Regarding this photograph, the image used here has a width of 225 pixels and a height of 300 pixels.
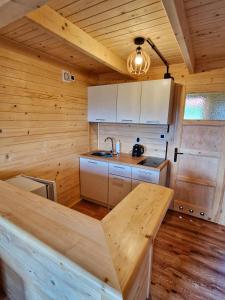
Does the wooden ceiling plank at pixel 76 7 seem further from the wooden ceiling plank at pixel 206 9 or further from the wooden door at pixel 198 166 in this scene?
the wooden door at pixel 198 166

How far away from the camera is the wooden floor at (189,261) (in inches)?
61.0

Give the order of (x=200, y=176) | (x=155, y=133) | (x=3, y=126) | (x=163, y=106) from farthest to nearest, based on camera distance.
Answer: (x=155, y=133) → (x=200, y=176) → (x=163, y=106) → (x=3, y=126)

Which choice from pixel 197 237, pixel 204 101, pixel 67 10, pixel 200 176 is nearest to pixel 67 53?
pixel 67 10

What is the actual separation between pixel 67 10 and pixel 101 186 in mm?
2336

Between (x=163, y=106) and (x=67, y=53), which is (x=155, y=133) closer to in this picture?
(x=163, y=106)

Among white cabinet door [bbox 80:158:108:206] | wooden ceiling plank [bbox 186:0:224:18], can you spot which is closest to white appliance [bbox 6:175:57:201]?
white cabinet door [bbox 80:158:108:206]

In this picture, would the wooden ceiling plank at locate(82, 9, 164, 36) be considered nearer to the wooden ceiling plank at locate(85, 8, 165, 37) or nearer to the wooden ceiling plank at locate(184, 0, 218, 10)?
the wooden ceiling plank at locate(85, 8, 165, 37)

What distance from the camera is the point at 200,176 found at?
2.64 metres

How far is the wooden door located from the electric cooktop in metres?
0.24

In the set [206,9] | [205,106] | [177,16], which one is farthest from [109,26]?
[205,106]

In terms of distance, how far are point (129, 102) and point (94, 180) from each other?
144 centimetres

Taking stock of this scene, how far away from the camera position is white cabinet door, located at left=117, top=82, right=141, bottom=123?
2629mm

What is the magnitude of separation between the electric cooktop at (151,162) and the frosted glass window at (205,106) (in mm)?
774

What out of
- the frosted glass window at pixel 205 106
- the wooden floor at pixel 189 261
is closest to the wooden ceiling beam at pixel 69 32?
the frosted glass window at pixel 205 106
